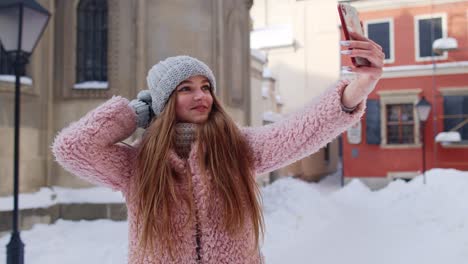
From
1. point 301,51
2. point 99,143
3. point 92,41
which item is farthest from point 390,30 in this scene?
point 99,143

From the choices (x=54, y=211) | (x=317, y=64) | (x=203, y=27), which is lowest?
(x=54, y=211)

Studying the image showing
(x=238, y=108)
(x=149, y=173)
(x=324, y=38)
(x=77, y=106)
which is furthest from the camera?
(x=324, y=38)

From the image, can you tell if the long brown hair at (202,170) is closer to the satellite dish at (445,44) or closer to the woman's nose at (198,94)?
the woman's nose at (198,94)

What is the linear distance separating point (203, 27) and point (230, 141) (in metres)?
7.43

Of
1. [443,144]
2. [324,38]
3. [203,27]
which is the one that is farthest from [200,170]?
[324,38]

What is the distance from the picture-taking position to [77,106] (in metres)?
8.12

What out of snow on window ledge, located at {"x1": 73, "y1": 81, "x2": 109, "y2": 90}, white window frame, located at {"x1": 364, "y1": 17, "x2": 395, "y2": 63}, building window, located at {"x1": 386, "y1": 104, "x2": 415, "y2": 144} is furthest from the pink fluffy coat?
building window, located at {"x1": 386, "y1": 104, "x2": 415, "y2": 144}

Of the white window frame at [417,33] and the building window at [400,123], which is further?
the building window at [400,123]

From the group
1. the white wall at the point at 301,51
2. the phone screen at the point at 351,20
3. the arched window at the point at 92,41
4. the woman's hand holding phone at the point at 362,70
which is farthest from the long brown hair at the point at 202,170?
the white wall at the point at 301,51

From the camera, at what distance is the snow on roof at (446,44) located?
1402cm

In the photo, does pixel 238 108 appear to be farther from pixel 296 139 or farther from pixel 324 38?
pixel 324 38

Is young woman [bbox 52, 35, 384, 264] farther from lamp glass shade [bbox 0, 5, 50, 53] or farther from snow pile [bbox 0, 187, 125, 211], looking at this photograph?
snow pile [bbox 0, 187, 125, 211]

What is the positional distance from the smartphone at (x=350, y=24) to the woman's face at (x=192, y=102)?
1.90 feet

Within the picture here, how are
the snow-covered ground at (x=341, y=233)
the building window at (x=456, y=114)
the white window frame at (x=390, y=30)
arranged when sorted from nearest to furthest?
1. the snow-covered ground at (x=341, y=233)
2. the building window at (x=456, y=114)
3. the white window frame at (x=390, y=30)
